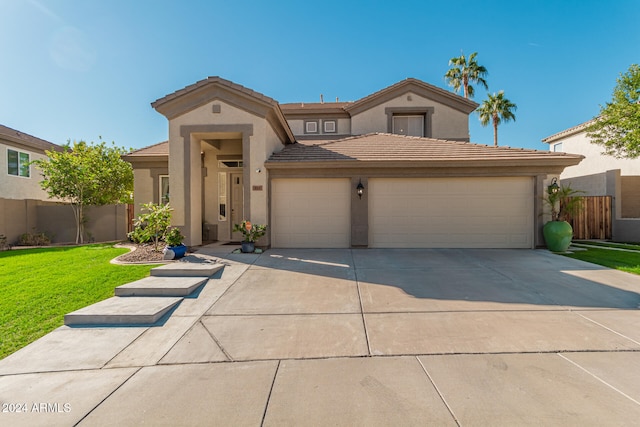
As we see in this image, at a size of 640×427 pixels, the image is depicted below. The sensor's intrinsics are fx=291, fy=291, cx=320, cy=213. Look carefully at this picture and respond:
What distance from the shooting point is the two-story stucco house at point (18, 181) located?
39.8 ft

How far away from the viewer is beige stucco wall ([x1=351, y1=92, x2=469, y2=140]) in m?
15.4

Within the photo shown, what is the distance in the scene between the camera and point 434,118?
607 inches

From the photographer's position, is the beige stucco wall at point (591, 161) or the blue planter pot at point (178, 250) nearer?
the blue planter pot at point (178, 250)

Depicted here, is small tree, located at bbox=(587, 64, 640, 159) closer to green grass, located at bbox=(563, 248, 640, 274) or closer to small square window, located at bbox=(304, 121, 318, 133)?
green grass, located at bbox=(563, 248, 640, 274)

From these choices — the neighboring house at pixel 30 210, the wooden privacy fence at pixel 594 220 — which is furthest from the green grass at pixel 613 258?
the neighboring house at pixel 30 210

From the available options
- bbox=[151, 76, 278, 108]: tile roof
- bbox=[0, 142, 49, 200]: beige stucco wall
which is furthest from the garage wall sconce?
bbox=[0, 142, 49, 200]: beige stucco wall

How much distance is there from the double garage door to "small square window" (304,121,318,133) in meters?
7.75

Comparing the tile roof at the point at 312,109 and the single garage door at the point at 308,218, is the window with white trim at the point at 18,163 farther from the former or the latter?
the single garage door at the point at 308,218

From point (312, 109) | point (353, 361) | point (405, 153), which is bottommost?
point (353, 361)

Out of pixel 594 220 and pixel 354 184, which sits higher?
pixel 354 184

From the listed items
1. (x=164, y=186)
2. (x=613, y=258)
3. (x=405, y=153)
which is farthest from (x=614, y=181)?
(x=164, y=186)

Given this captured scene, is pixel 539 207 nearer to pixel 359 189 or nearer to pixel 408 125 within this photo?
pixel 359 189

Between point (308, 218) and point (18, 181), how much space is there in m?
16.7

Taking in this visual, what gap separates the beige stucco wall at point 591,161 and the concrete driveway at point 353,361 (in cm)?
1294
